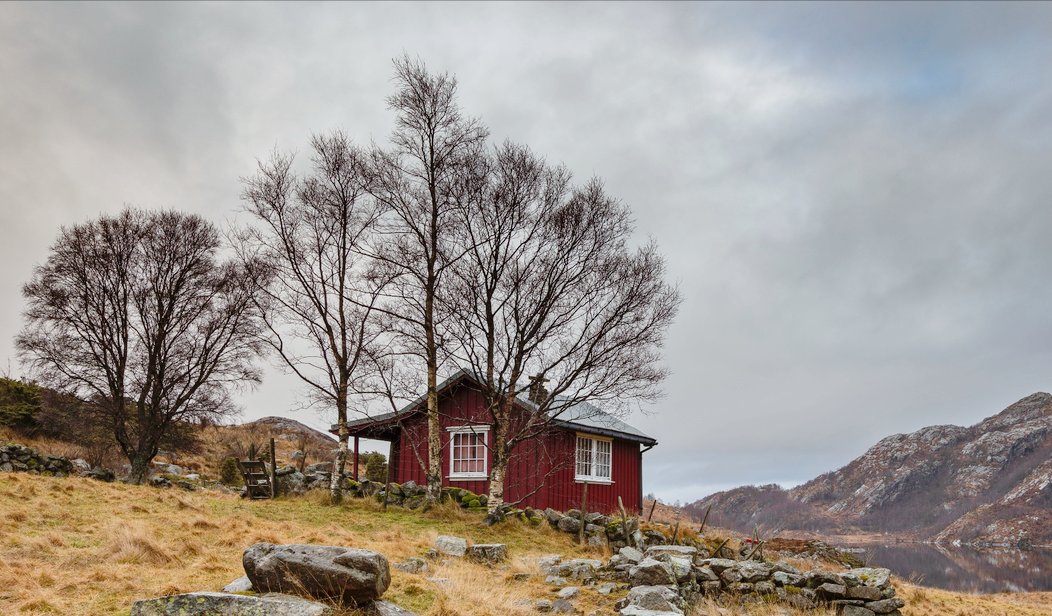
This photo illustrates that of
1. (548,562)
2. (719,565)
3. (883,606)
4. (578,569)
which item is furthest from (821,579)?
(548,562)

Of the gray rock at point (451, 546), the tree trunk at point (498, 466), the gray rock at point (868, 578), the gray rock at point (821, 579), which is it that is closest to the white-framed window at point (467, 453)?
the tree trunk at point (498, 466)

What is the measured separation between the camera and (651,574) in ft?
39.7

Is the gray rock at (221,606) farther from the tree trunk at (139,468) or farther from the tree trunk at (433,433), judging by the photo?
the tree trunk at (139,468)

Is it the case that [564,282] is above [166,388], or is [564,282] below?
above

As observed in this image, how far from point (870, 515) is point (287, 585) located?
97446mm

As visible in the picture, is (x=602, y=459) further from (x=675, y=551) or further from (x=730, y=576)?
(x=730, y=576)

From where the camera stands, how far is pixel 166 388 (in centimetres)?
2602

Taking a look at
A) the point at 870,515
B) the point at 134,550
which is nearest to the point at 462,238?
the point at 134,550

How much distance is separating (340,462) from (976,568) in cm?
3366

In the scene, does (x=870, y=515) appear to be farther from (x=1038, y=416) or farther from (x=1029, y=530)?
(x=1038, y=416)

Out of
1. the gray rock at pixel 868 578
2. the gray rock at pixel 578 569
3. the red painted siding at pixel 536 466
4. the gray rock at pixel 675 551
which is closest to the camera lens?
the gray rock at pixel 868 578

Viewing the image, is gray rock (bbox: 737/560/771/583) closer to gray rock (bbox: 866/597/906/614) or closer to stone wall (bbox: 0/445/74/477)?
gray rock (bbox: 866/597/906/614)

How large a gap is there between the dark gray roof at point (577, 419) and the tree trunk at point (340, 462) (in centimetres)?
92

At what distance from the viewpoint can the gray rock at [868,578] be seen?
1296cm
